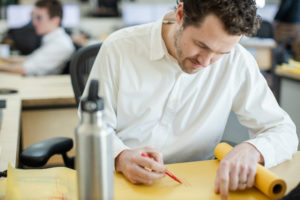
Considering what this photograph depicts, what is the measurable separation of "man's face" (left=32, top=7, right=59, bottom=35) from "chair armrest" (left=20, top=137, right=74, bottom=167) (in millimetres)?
2015

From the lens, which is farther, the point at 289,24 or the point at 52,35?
the point at 289,24

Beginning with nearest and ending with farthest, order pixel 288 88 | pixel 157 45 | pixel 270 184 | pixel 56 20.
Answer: pixel 270 184
pixel 157 45
pixel 288 88
pixel 56 20

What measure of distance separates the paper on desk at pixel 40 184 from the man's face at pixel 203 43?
1.54 feet

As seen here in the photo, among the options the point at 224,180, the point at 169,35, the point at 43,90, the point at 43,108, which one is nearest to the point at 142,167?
the point at 224,180

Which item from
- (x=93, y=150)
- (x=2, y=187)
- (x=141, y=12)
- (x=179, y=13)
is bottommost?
(x=141, y=12)

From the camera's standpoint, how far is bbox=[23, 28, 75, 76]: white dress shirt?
118 inches

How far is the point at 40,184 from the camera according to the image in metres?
0.93

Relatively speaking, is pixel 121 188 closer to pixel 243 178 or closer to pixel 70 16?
pixel 243 178

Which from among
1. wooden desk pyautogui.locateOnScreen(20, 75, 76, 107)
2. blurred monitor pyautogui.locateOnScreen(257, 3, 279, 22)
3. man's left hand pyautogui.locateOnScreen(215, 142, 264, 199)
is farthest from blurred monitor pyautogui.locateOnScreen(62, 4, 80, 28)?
man's left hand pyautogui.locateOnScreen(215, 142, 264, 199)

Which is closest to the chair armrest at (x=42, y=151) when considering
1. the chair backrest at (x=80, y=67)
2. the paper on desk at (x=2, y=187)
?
the chair backrest at (x=80, y=67)

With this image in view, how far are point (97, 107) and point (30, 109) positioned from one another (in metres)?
1.57

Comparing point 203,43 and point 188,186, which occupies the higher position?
point 203,43

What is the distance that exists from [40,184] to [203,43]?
0.57 meters

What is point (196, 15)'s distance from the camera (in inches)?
43.7
